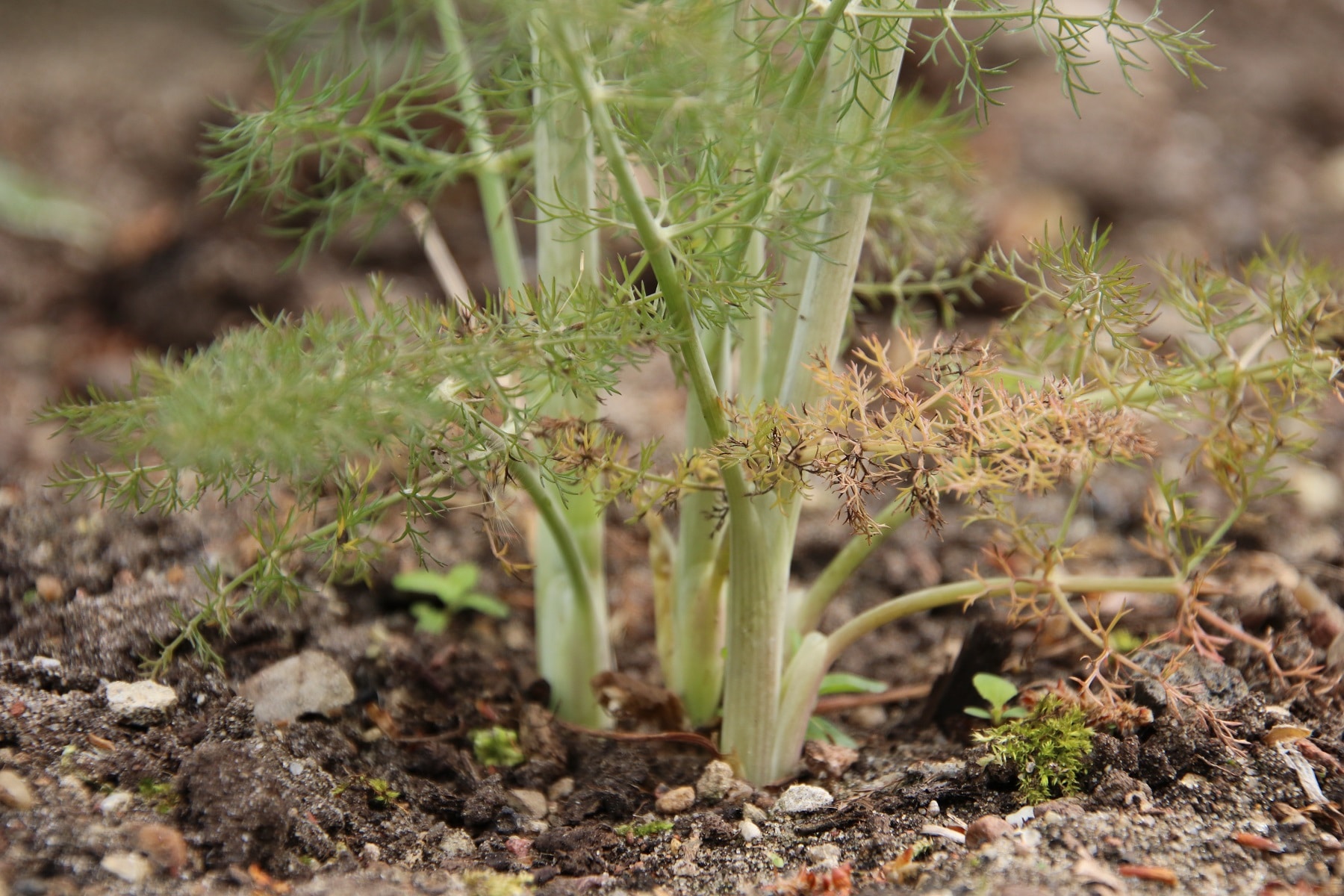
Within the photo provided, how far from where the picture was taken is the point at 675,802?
133 centimetres

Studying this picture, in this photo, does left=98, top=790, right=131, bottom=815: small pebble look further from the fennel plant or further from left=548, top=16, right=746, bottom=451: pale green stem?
left=548, top=16, right=746, bottom=451: pale green stem

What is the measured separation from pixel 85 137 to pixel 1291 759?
10.9ft

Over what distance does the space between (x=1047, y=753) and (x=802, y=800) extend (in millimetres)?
297

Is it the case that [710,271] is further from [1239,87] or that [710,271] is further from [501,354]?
[1239,87]

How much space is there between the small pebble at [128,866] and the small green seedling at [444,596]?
2.27ft

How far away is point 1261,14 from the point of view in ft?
12.7

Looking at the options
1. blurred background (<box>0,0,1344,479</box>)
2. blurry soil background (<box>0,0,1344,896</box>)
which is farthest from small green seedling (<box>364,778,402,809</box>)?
blurred background (<box>0,0,1344,479</box>)

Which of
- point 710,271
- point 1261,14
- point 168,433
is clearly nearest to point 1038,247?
point 710,271

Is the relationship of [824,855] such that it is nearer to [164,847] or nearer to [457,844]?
[457,844]

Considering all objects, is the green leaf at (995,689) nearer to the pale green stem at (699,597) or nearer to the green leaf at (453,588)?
the pale green stem at (699,597)

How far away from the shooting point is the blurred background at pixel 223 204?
255cm

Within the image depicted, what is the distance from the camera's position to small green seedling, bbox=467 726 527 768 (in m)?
1.44

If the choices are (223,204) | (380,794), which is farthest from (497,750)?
(223,204)

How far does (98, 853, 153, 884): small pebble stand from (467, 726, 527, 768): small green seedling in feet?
1.61
